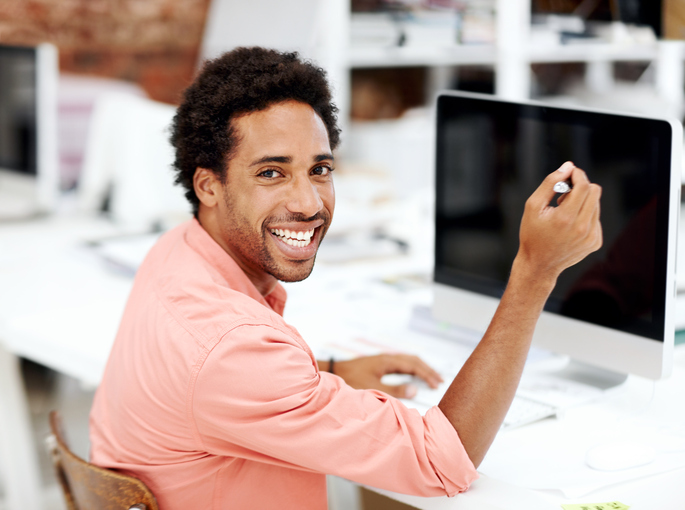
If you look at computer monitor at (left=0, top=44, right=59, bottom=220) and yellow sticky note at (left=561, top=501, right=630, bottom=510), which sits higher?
computer monitor at (left=0, top=44, right=59, bottom=220)

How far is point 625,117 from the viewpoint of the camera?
1.19 meters

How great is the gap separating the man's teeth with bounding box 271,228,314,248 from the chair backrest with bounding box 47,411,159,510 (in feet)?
1.16

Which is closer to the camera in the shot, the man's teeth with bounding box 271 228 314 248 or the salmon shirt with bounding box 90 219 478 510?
the salmon shirt with bounding box 90 219 478 510

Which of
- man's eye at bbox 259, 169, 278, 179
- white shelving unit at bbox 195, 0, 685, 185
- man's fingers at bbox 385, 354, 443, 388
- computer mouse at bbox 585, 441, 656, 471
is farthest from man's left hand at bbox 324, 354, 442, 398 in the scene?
white shelving unit at bbox 195, 0, 685, 185

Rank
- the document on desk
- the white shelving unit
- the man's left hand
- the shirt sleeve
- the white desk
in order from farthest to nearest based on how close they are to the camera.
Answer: the white shelving unit → the document on desk → the white desk → the man's left hand → the shirt sleeve

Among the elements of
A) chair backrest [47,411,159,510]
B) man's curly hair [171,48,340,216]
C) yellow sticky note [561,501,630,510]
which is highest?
man's curly hair [171,48,340,216]

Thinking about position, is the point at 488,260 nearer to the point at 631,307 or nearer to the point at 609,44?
the point at 631,307

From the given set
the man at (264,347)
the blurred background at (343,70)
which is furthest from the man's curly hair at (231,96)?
the blurred background at (343,70)

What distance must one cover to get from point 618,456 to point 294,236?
51 centimetres

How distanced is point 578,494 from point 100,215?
6.85 ft

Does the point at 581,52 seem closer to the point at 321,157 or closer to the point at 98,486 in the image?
the point at 321,157

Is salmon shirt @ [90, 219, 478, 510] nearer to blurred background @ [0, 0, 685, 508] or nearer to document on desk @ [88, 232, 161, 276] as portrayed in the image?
document on desk @ [88, 232, 161, 276]

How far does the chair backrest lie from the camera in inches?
40.0

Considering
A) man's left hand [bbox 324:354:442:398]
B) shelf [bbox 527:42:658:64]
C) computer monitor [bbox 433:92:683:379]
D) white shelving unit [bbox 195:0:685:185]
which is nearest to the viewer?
computer monitor [bbox 433:92:683:379]
